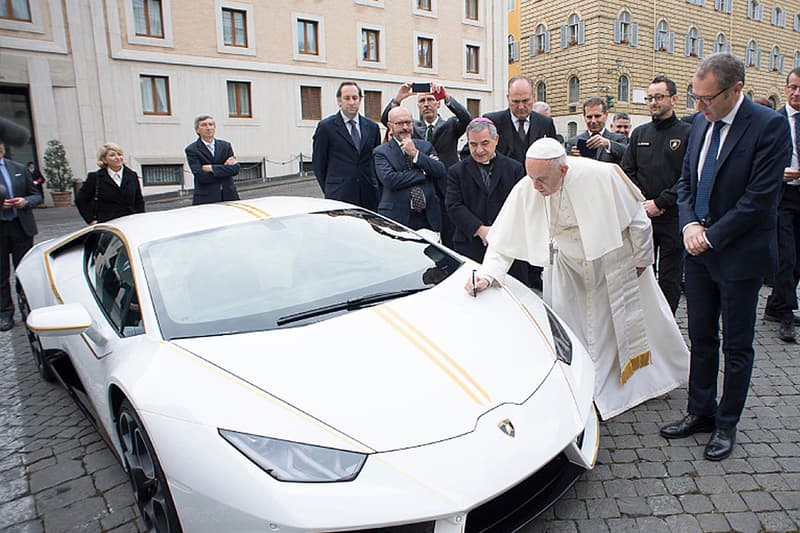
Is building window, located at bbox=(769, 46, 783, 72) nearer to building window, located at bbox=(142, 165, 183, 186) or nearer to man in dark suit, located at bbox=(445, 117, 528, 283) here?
building window, located at bbox=(142, 165, 183, 186)

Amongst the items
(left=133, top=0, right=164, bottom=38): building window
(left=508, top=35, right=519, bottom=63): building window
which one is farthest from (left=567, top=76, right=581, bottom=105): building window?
(left=133, top=0, right=164, bottom=38): building window

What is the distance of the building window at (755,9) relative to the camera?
4656 centimetres

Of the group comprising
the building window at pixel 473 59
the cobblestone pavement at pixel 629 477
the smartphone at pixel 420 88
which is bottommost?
the cobblestone pavement at pixel 629 477

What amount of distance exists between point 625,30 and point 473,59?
1366cm

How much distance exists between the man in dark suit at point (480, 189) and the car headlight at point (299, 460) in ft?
9.35

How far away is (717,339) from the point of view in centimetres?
305

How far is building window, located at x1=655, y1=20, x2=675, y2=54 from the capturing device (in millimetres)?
40125

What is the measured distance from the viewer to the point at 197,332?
2.41m

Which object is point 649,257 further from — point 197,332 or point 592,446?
point 197,332

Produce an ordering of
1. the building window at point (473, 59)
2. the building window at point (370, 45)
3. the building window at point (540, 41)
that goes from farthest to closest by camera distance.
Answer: the building window at point (540, 41) → the building window at point (473, 59) → the building window at point (370, 45)

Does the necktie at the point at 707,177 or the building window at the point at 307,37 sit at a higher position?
the building window at the point at 307,37

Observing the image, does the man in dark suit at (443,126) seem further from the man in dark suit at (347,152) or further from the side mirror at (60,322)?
the side mirror at (60,322)

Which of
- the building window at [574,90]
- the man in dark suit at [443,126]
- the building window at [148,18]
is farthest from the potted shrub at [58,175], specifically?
the building window at [574,90]

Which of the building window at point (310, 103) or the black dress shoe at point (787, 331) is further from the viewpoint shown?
the building window at point (310, 103)
